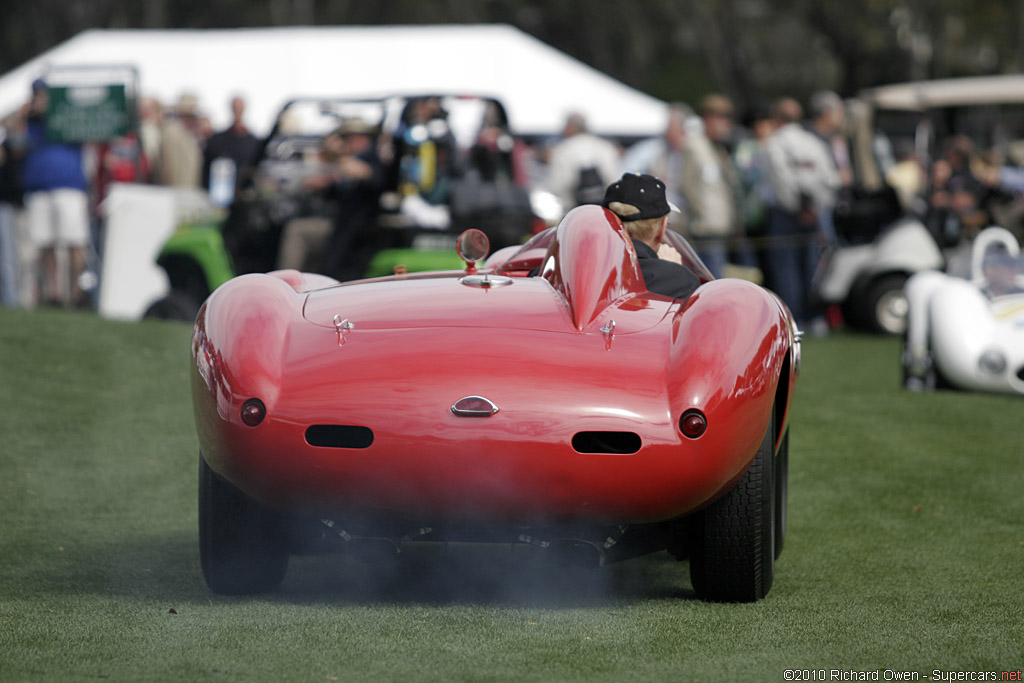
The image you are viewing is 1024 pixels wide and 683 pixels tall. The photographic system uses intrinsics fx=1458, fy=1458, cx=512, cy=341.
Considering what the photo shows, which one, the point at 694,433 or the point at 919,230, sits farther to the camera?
the point at 919,230

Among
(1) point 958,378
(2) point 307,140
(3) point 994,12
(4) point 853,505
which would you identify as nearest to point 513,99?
(2) point 307,140

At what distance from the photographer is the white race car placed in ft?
27.4

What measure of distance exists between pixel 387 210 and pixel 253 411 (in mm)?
6826

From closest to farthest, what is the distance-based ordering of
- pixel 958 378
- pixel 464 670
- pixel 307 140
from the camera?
pixel 464 670
pixel 958 378
pixel 307 140

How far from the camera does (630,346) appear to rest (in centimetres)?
392

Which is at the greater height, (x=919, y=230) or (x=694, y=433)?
(x=694, y=433)

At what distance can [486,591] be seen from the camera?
4402 mm

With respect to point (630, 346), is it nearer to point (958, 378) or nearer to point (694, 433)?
point (694, 433)

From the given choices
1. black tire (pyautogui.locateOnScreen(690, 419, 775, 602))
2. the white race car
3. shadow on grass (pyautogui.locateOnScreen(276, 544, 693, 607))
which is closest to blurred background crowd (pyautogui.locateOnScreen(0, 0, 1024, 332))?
the white race car

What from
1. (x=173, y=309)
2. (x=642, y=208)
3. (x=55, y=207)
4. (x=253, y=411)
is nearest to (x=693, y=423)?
(x=253, y=411)

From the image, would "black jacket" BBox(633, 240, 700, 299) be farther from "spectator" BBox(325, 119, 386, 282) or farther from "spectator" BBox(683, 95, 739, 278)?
"spectator" BBox(683, 95, 739, 278)

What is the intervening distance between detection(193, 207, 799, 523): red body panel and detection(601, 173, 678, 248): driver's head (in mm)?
975

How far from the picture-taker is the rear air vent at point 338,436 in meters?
3.71

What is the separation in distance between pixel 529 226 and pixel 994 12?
1236 inches
